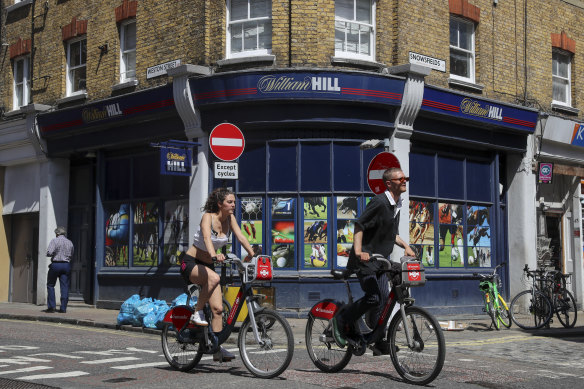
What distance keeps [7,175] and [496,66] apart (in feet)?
42.9

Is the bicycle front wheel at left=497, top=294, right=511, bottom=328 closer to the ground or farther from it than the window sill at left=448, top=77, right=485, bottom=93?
closer to the ground

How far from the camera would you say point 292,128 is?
15297 millimetres

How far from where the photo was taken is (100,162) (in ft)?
60.8

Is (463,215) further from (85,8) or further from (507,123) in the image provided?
(85,8)

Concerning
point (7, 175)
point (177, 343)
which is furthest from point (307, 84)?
point (7, 175)

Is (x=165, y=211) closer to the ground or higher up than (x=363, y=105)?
closer to the ground

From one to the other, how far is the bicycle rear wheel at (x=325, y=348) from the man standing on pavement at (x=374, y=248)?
0.39 ft

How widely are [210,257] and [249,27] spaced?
28.4 ft

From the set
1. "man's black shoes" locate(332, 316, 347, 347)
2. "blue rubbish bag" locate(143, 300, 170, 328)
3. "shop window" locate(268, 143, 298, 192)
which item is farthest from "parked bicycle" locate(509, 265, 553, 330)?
"man's black shoes" locate(332, 316, 347, 347)

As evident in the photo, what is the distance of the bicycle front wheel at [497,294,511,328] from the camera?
554 inches

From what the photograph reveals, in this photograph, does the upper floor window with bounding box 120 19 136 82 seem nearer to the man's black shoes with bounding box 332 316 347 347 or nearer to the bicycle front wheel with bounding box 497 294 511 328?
the bicycle front wheel with bounding box 497 294 511 328

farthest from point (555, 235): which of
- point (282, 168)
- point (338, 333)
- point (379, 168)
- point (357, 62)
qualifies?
point (338, 333)

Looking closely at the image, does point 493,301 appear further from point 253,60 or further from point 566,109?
point 566,109

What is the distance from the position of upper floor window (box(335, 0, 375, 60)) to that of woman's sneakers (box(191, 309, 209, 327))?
8.63 metres
